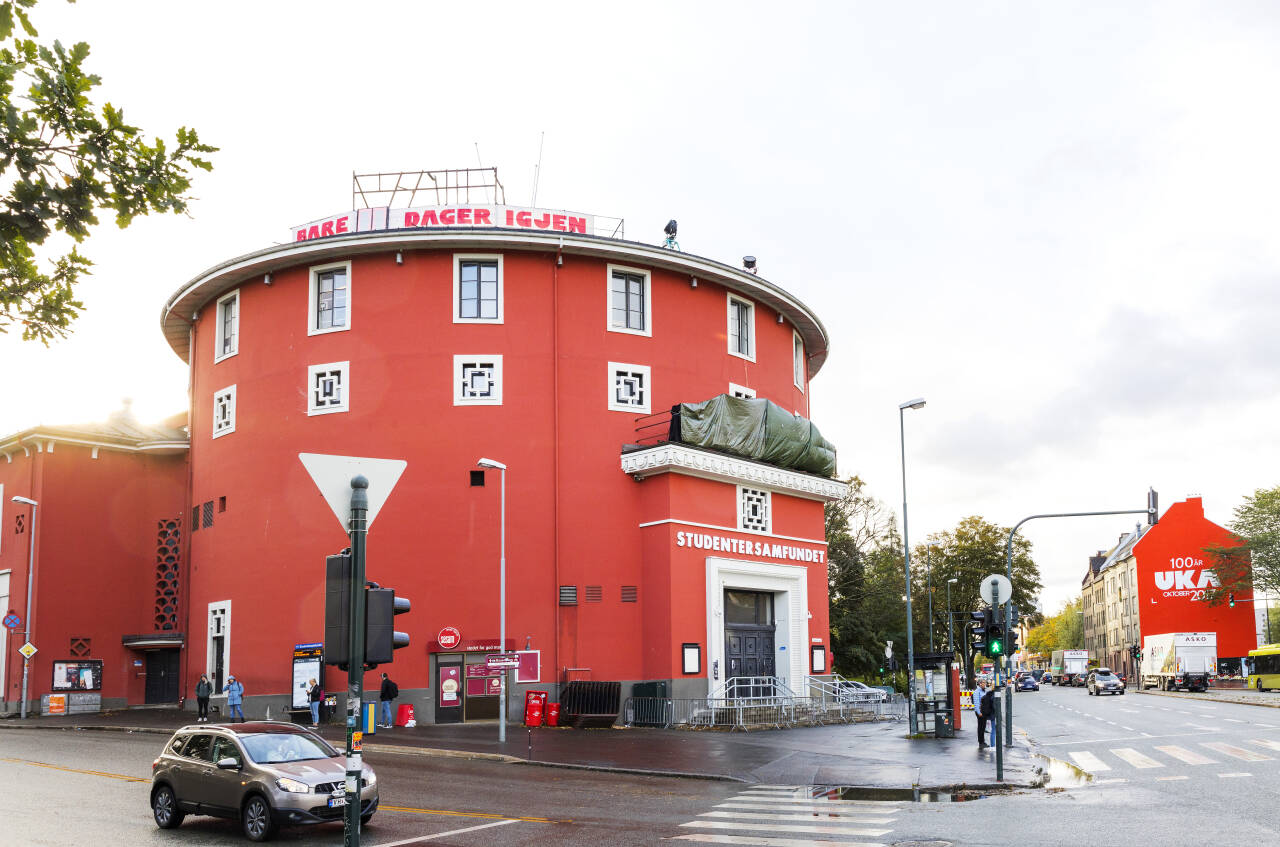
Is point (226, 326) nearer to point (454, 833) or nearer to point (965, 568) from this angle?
point (454, 833)

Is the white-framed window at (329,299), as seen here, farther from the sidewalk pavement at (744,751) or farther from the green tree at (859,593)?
the green tree at (859,593)

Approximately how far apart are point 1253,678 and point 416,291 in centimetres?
6307

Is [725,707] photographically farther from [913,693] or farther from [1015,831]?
[1015,831]

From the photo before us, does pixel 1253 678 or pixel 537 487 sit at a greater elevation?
pixel 537 487

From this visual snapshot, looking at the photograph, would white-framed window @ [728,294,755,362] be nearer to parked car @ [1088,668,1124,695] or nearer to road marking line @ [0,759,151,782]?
road marking line @ [0,759,151,782]

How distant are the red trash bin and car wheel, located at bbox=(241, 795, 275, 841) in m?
16.6

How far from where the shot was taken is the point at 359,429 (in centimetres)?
3331

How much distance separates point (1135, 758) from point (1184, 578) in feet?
252

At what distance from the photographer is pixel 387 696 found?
2902 cm

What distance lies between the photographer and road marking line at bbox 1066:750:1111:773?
68.0 feet

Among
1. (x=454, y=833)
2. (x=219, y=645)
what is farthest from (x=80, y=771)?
(x=219, y=645)

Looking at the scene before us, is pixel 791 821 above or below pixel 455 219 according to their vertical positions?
below

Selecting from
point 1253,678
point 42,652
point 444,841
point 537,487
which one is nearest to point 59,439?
point 42,652

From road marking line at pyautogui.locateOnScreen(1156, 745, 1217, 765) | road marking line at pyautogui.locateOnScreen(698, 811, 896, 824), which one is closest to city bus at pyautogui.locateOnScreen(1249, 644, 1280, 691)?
road marking line at pyautogui.locateOnScreen(1156, 745, 1217, 765)
